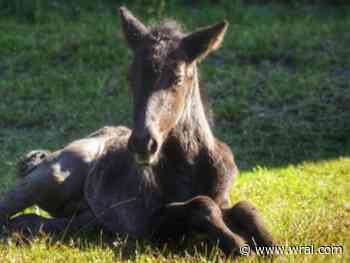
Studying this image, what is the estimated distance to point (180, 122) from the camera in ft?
19.2

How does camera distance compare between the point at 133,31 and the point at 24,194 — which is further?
the point at 24,194

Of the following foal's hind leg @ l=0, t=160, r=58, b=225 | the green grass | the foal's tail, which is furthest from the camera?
the foal's tail

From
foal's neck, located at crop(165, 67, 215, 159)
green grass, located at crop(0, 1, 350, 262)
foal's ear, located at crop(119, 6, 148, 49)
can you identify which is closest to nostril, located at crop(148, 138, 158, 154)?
foal's neck, located at crop(165, 67, 215, 159)

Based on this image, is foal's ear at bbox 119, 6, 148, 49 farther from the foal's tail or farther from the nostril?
the foal's tail

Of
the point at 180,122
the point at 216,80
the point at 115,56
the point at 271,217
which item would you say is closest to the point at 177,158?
the point at 180,122

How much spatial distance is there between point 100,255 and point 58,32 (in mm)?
8946

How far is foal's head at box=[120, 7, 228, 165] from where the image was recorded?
210 inches

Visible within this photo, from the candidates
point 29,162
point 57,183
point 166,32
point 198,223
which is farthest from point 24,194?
point 166,32

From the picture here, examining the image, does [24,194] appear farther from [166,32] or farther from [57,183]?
[166,32]

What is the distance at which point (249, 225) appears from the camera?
5605 mm

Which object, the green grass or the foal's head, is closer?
the foal's head

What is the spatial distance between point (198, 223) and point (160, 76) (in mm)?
1059

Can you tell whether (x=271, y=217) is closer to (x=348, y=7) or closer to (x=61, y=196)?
(x=61, y=196)

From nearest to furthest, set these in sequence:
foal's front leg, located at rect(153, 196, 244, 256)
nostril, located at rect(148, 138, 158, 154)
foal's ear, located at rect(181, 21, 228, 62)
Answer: nostril, located at rect(148, 138, 158, 154) → foal's front leg, located at rect(153, 196, 244, 256) → foal's ear, located at rect(181, 21, 228, 62)
